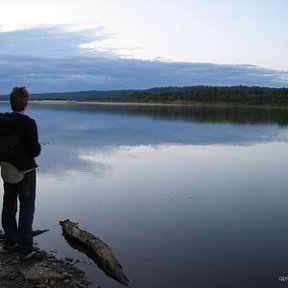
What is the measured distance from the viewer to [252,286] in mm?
7254

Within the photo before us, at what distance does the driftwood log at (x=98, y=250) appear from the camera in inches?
291

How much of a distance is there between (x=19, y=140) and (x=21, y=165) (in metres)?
0.33

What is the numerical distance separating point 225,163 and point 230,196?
6745 millimetres

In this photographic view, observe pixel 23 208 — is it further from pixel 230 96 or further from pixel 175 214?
pixel 230 96

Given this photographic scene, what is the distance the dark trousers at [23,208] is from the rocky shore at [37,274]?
232mm

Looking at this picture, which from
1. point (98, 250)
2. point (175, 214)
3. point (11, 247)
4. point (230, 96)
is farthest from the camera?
point (230, 96)

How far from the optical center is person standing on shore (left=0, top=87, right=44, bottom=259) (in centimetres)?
654

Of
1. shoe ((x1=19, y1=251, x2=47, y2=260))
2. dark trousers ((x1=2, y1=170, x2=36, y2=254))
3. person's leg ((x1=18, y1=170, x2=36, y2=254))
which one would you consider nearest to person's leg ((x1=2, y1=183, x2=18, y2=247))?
dark trousers ((x1=2, y1=170, x2=36, y2=254))

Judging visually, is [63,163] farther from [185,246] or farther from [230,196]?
[185,246]

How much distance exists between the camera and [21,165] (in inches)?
262

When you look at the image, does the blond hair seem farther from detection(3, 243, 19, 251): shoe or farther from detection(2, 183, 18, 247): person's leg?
detection(3, 243, 19, 251): shoe

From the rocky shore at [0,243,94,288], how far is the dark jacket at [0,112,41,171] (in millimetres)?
1297

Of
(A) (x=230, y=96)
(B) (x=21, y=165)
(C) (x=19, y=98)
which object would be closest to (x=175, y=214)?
(B) (x=21, y=165)

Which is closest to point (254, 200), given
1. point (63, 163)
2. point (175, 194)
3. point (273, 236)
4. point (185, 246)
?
point (175, 194)
